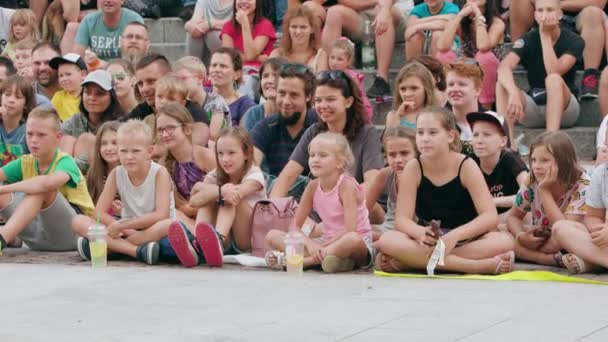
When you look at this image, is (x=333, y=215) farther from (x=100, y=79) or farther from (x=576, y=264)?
(x=100, y=79)

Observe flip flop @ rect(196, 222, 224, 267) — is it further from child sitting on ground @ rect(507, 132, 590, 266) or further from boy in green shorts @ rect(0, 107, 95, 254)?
child sitting on ground @ rect(507, 132, 590, 266)

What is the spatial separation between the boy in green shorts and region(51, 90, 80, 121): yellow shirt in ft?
6.67

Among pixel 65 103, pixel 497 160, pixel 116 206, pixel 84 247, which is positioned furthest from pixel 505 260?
pixel 65 103

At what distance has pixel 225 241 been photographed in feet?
30.1

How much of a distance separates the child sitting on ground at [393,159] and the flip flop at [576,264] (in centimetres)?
130

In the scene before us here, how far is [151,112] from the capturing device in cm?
1103

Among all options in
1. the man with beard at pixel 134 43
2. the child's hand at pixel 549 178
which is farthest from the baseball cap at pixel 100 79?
the child's hand at pixel 549 178

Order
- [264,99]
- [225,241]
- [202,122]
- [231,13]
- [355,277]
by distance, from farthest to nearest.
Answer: [231,13], [264,99], [202,122], [225,241], [355,277]

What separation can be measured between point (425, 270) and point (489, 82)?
3.37m

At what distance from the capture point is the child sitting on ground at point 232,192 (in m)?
9.16

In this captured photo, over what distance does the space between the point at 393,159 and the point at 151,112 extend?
268cm

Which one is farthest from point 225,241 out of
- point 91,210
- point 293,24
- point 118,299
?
point 293,24

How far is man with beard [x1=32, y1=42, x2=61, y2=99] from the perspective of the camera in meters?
12.4

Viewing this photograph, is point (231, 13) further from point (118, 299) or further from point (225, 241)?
point (118, 299)
